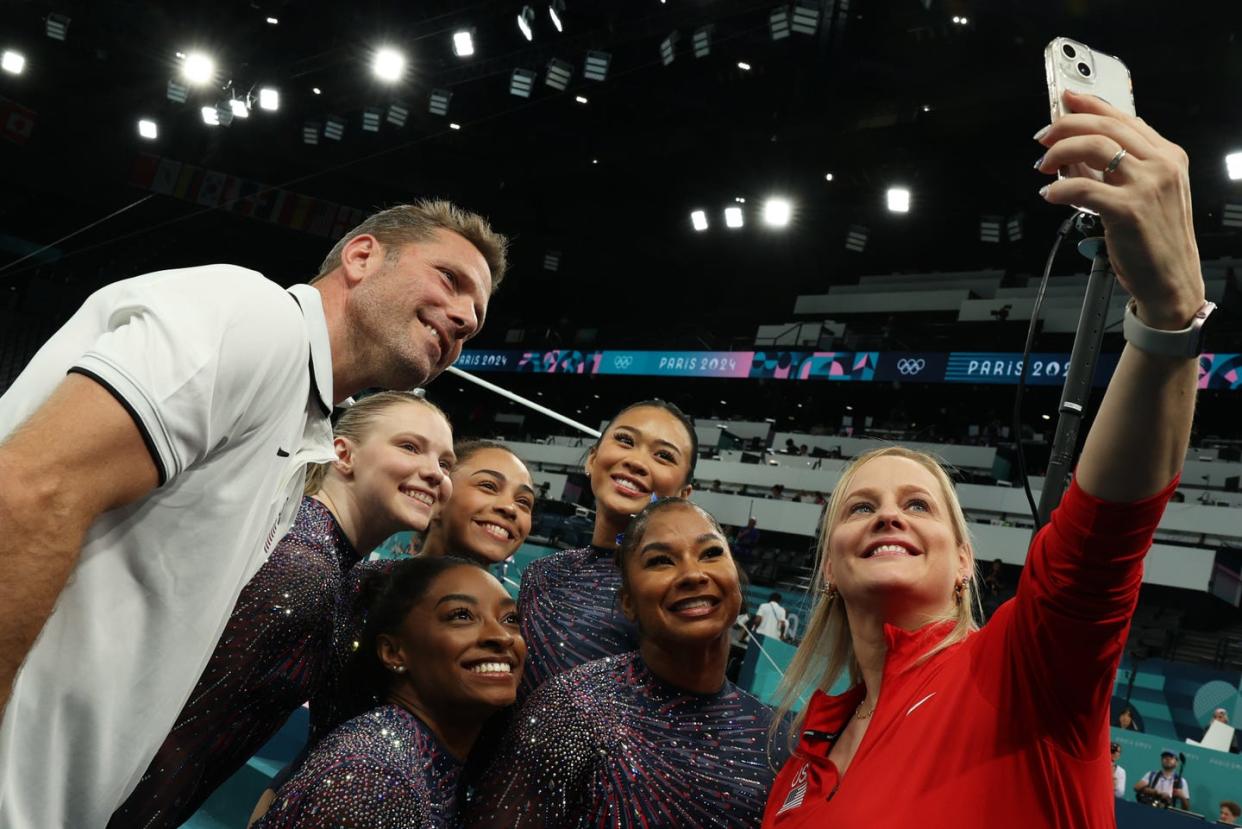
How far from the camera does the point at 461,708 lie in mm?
1844

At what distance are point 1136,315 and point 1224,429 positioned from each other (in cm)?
1756

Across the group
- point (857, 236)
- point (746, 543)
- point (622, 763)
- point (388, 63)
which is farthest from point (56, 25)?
point (622, 763)

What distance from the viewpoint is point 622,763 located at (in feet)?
5.56

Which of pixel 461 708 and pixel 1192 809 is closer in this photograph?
pixel 461 708

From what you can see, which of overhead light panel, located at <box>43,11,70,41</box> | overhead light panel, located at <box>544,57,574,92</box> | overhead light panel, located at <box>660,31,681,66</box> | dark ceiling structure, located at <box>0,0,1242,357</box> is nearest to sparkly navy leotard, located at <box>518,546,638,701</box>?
dark ceiling structure, located at <box>0,0,1242,357</box>

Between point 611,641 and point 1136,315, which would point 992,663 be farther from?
point 611,641

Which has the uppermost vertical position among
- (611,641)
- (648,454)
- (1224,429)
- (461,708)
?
(1224,429)

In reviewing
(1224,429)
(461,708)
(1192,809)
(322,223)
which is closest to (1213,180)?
(1224,429)

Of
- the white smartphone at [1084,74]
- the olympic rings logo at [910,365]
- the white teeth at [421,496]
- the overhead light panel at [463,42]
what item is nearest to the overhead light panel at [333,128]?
the overhead light panel at [463,42]

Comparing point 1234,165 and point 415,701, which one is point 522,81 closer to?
point 1234,165

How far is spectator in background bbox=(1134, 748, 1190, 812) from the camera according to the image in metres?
5.36

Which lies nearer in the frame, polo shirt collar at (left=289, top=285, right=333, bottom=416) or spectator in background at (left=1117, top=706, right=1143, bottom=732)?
polo shirt collar at (left=289, top=285, right=333, bottom=416)

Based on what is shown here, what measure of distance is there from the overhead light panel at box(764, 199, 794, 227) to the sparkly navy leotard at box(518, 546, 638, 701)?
12596mm

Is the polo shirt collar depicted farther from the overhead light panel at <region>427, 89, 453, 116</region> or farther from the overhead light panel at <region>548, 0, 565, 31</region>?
the overhead light panel at <region>427, 89, 453, 116</region>
